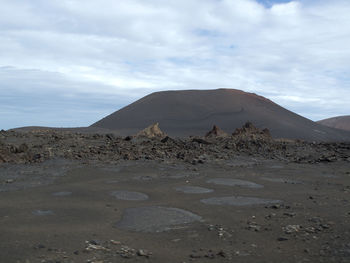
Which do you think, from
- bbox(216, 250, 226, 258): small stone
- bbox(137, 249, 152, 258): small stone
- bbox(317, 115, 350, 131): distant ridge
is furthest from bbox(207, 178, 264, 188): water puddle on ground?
bbox(317, 115, 350, 131): distant ridge

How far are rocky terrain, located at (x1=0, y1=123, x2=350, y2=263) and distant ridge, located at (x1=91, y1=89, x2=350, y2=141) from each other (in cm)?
2780

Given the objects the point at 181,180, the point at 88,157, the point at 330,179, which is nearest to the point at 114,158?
the point at 88,157

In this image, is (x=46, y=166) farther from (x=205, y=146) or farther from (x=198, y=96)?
(x=198, y=96)

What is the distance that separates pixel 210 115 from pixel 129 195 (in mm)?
41073

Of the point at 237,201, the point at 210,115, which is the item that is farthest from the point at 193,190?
the point at 210,115

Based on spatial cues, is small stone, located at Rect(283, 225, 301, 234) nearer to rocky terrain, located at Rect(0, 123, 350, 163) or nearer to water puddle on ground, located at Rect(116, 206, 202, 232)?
water puddle on ground, located at Rect(116, 206, 202, 232)

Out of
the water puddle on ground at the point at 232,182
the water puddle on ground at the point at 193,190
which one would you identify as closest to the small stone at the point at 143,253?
the water puddle on ground at the point at 193,190

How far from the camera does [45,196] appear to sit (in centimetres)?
687

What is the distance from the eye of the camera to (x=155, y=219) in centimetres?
531

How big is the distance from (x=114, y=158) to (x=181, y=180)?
3.78 m

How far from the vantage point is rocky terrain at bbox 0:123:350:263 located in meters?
4.09

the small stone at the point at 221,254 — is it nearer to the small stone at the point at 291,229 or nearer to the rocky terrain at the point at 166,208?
the rocky terrain at the point at 166,208

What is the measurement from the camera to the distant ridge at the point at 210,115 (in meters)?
42.1

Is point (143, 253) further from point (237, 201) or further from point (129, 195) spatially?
point (129, 195)
